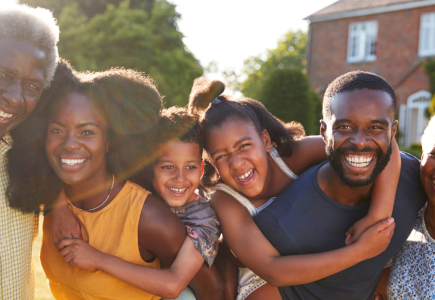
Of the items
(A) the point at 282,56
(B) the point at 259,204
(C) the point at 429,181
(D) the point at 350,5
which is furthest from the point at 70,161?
(A) the point at 282,56

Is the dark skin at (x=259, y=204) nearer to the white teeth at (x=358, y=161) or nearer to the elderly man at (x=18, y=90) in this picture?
the white teeth at (x=358, y=161)

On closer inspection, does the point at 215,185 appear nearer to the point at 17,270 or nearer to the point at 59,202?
the point at 59,202

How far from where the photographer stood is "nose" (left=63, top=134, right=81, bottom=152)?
254cm

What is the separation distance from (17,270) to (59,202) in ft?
1.72

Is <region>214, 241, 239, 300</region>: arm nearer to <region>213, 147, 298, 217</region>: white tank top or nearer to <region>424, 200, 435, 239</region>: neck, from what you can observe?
<region>213, 147, 298, 217</region>: white tank top

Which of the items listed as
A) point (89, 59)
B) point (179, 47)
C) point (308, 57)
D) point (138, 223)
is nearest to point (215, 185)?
point (138, 223)

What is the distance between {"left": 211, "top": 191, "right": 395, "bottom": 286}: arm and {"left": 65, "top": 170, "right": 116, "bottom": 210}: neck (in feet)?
3.18

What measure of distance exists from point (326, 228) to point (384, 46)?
68.8ft

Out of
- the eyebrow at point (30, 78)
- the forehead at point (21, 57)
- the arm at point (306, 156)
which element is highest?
the forehead at point (21, 57)

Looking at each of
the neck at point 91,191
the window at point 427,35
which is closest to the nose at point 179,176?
the neck at point 91,191

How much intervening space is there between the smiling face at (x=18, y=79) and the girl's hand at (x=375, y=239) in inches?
91.2

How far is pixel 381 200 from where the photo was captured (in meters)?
2.66

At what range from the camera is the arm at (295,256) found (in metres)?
2.57

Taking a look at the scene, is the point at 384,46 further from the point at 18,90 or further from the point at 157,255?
the point at 18,90
